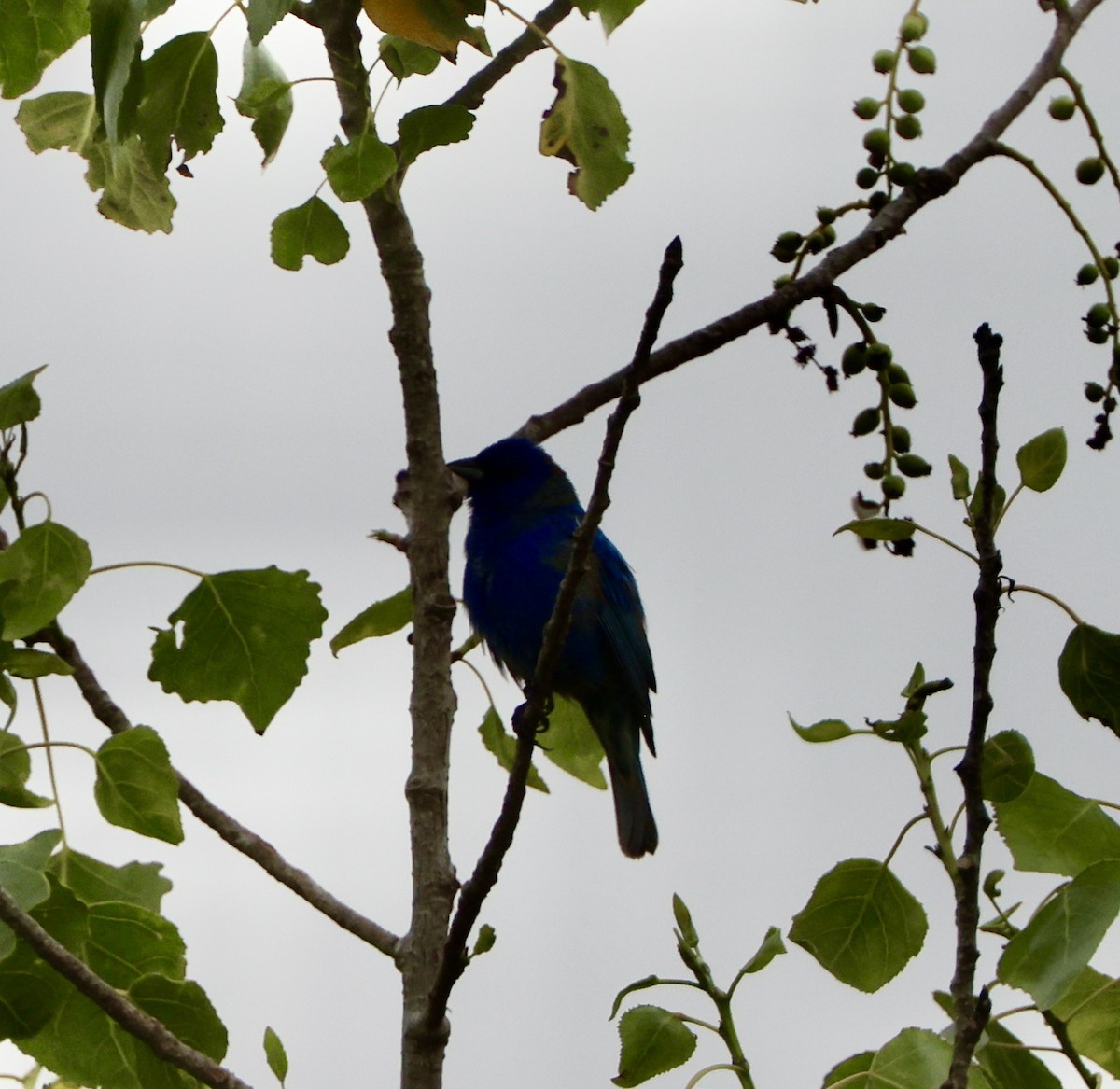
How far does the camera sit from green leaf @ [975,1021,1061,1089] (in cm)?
343

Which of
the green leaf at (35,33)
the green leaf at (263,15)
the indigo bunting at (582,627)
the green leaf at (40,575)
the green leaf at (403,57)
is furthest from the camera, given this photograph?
the indigo bunting at (582,627)

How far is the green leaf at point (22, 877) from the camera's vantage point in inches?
113

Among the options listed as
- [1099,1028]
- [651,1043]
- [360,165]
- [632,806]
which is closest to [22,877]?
[651,1043]

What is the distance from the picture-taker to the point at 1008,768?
9.65 ft

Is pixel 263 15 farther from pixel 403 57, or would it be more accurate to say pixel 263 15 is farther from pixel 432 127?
pixel 403 57

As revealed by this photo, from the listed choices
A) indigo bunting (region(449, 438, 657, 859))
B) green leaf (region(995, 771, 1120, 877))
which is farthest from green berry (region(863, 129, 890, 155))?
indigo bunting (region(449, 438, 657, 859))

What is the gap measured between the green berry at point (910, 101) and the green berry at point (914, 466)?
0.88 meters

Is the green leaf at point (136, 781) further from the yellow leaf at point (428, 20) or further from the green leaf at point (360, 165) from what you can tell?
the yellow leaf at point (428, 20)

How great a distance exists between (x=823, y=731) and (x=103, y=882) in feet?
5.11

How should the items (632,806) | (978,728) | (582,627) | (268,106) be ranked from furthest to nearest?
(632,806) → (582,627) → (268,106) → (978,728)

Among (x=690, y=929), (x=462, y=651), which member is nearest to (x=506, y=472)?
(x=462, y=651)

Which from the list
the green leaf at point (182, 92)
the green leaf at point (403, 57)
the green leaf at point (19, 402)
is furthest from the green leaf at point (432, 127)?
the green leaf at point (19, 402)

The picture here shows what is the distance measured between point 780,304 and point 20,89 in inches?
71.8

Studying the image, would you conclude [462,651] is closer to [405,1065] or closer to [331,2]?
[405,1065]
